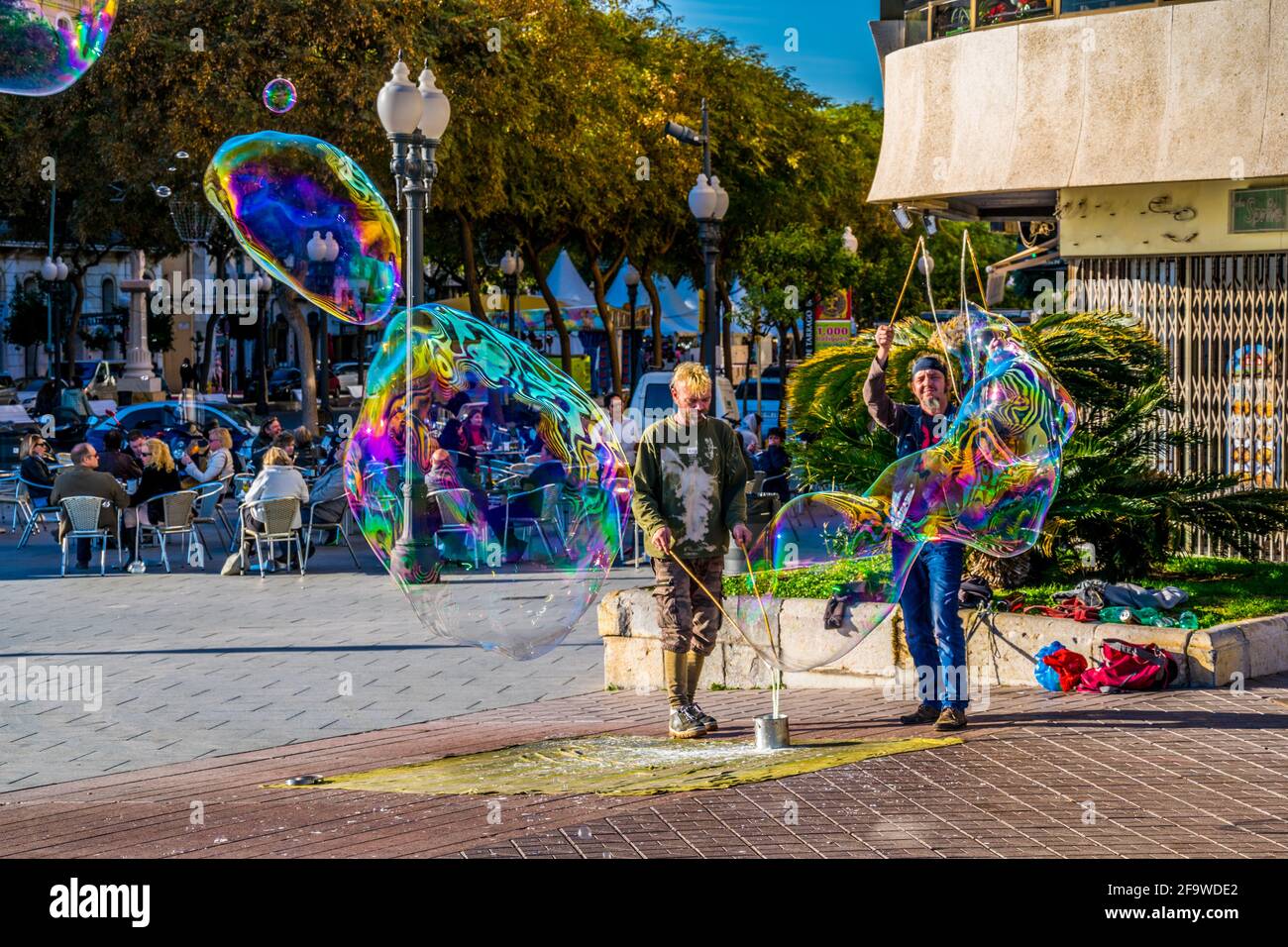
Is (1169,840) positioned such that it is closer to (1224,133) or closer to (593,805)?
(593,805)

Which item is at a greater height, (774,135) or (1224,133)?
(774,135)

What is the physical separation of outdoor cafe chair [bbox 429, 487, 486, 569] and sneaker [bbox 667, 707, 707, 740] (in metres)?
1.23

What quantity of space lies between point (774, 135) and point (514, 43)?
1176cm

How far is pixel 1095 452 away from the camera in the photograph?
10.1m

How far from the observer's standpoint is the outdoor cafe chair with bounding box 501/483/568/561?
8.17 meters

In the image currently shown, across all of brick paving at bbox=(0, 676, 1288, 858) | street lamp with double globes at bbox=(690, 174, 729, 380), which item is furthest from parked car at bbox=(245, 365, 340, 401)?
brick paving at bbox=(0, 676, 1288, 858)

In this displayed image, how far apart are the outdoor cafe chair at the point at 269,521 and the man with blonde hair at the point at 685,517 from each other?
784 centimetres

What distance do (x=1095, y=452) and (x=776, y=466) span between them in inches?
326

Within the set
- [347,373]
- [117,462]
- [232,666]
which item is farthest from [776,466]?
[347,373]

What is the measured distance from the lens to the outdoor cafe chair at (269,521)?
15.1 m

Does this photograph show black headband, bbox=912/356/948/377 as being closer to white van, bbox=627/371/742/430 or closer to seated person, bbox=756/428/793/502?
seated person, bbox=756/428/793/502

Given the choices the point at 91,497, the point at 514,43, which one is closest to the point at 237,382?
the point at 514,43

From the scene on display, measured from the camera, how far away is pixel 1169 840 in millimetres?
5723

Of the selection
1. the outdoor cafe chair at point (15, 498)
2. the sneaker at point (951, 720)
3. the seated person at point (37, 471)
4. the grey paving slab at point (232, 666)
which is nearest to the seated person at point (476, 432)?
the grey paving slab at point (232, 666)
